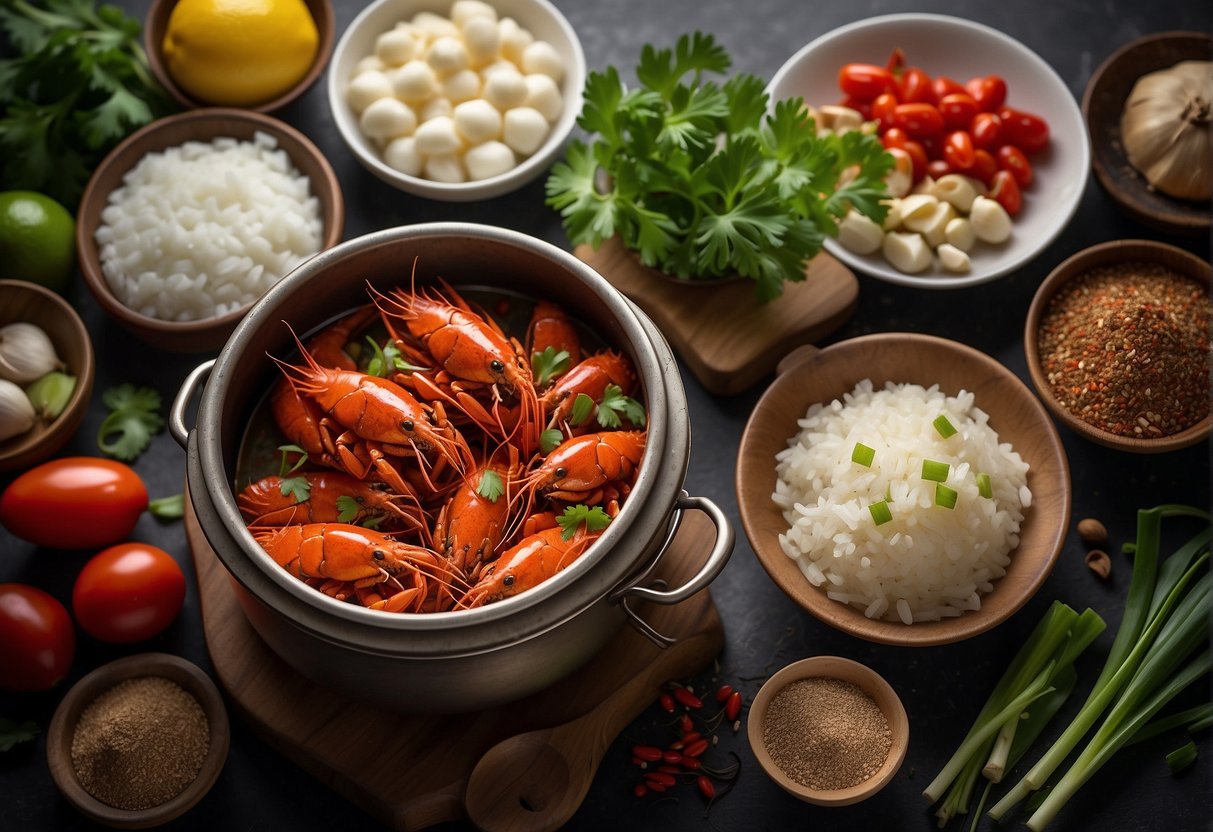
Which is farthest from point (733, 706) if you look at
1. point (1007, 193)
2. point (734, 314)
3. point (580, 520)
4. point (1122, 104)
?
point (1122, 104)

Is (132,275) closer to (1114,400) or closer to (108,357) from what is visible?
(108,357)

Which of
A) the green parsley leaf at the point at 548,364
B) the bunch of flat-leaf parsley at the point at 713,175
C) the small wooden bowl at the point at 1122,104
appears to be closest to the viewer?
the green parsley leaf at the point at 548,364

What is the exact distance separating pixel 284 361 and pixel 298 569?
1.77ft

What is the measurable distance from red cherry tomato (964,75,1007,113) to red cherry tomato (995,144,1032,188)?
0.43ft

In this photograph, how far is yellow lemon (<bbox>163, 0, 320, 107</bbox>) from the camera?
318cm

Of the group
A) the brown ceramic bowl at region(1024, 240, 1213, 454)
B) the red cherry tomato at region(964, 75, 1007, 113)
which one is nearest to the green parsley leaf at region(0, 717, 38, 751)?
the brown ceramic bowl at region(1024, 240, 1213, 454)

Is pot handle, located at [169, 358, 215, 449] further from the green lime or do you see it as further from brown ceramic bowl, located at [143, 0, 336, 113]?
brown ceramic bowl, located at [143, 0, 336, 113]

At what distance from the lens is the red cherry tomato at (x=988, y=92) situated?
3.30 meters

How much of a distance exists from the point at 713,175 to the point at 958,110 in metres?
0.86

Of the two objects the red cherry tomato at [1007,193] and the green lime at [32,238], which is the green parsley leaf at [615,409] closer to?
the red cherry tomato at [1007,193]

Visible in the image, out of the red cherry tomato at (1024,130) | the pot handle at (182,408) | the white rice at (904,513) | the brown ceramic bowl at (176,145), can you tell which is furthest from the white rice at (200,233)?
the red cherry tomato at (1024,130)

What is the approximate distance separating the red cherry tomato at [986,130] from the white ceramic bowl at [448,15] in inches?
43.2

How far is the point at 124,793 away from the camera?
2.56 metres

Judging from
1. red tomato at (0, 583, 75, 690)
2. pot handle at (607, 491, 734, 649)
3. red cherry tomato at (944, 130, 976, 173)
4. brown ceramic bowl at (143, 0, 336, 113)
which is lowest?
red tomato at (0, 583, 75, 690)
